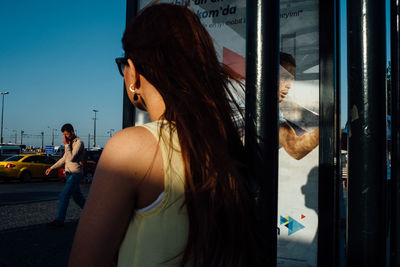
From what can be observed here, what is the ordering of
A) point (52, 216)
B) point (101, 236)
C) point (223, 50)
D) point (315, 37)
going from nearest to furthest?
point (101, 236), point (315, 37), point (223, 50), point (52, 216)

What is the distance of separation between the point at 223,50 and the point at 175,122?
1934 millimetres

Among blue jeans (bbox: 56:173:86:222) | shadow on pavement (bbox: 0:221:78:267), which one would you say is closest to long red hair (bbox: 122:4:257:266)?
shadow on pavement (bbox: 0:221:78:267)

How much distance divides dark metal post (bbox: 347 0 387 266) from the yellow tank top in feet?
1.58

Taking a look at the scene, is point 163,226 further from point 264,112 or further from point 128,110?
point 128,110

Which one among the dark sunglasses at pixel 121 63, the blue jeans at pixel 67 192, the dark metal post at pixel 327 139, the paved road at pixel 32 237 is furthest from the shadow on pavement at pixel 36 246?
the dark sunglasses at pixel 121 63

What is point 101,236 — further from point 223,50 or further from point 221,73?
point 223,50

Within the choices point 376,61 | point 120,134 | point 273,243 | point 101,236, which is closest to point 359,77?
point 376,61

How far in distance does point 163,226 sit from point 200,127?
0.27m

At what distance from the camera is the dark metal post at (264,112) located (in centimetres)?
90

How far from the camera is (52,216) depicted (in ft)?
24.3

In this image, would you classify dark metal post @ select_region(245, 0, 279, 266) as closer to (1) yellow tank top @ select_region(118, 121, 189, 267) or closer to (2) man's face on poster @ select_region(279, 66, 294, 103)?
(1) yellow tank top @ select_region(118, 121, 189, 267)

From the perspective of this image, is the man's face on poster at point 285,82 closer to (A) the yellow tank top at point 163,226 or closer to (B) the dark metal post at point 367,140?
(B) the dark metal post at point 367,140

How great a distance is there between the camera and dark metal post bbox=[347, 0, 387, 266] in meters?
0.92

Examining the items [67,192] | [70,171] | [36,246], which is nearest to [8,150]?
[70,171]
